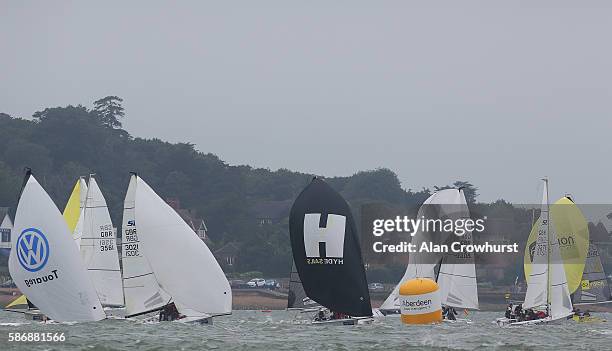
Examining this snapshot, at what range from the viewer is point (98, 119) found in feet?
521

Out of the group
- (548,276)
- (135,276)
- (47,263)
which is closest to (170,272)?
(135,276)

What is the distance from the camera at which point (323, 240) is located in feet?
134

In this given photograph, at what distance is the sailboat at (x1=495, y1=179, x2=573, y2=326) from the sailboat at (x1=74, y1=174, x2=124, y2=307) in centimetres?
1459

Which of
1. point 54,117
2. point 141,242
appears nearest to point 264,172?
point 54,117

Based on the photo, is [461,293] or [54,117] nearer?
[461,293]

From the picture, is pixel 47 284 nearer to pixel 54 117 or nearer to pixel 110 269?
pixel 110 269

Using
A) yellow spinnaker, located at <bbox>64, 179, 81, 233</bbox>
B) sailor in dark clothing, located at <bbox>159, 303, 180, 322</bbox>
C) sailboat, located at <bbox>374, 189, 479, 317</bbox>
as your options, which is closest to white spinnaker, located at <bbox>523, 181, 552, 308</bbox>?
sailboat, located at <bbox>374, 189, 479, 317</bbox>

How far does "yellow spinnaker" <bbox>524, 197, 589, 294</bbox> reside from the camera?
170ft

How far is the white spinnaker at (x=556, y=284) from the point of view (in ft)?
157

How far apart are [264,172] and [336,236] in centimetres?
13087

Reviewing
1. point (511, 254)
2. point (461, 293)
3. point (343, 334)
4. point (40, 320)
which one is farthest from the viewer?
point (511, 254)

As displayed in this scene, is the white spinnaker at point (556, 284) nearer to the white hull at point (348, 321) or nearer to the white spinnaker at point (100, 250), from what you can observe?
the white hull at point (348, 321)

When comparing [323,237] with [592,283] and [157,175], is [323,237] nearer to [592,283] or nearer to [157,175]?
[592,283]

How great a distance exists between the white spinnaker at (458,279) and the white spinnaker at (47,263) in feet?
72.1
